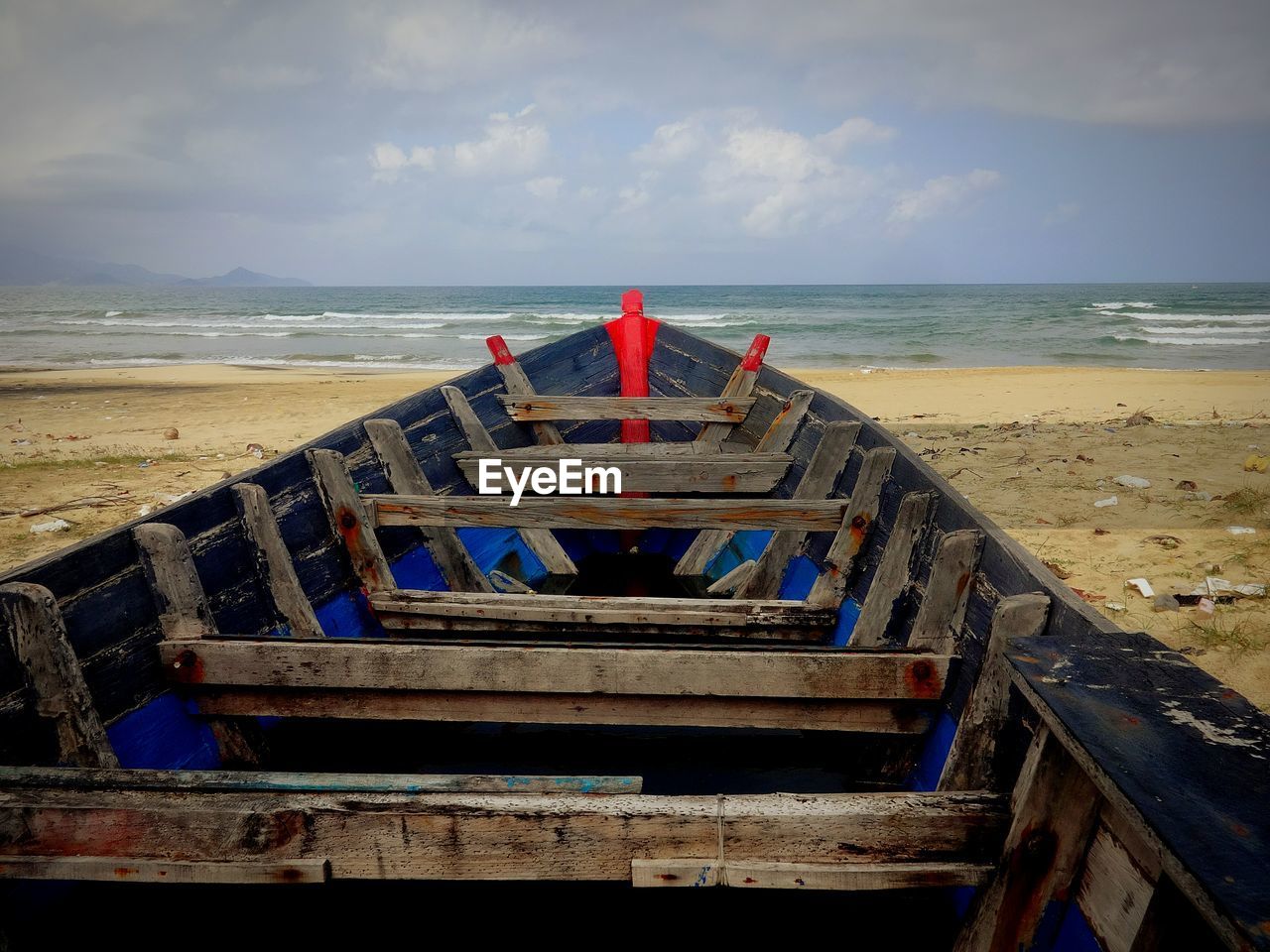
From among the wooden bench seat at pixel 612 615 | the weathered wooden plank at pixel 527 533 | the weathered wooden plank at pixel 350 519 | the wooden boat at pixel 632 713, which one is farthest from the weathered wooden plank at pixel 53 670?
the weathered wooden plank at pixel 527 533

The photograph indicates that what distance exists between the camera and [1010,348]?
23.8 m

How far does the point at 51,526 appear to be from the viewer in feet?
20.1

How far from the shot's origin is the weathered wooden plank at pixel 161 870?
4.70 ft

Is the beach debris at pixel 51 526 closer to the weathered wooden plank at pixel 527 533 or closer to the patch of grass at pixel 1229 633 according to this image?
the weathered wooden plank at pixel 527 533

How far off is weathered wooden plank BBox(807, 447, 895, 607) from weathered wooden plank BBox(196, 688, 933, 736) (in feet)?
3.24

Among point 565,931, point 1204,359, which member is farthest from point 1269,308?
point 565,931

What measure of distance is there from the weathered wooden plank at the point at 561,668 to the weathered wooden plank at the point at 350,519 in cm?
101

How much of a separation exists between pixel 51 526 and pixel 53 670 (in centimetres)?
544

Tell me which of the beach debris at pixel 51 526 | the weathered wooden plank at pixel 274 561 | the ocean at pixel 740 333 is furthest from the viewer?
the ocean at pixel 740 333

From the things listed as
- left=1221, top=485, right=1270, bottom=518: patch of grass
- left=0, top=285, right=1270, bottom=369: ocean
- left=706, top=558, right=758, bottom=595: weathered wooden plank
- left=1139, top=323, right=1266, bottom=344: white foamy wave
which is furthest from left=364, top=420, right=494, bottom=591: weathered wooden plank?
left=1139, top=323, right=1266, bottom=344: white foamy wave

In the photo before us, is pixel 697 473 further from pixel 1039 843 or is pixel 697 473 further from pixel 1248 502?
pixel 1248 502

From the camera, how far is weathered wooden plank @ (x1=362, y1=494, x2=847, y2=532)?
3145 mm

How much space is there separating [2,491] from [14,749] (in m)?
7.21

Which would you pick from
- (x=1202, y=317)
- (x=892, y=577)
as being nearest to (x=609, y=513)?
(x=892, y=577)
